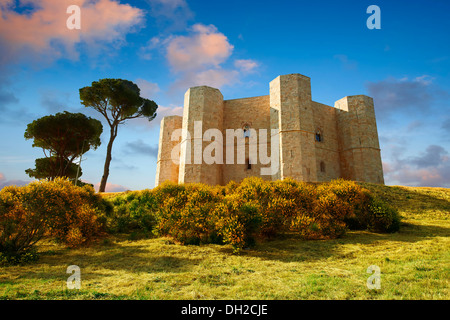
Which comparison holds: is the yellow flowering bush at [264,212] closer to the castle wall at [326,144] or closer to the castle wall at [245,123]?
the castle wall at [245,123]

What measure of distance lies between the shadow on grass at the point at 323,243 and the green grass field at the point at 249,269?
0.03 m

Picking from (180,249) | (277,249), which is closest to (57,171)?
(180,249)

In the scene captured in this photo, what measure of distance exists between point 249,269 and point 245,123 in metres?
15.9

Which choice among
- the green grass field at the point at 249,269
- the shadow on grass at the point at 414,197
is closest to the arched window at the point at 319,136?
the shadow on grass at the point at 414,197

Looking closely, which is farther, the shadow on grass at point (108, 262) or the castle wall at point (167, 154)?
the castle wall at point (167, 154)

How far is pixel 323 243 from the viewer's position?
7203 millimetres

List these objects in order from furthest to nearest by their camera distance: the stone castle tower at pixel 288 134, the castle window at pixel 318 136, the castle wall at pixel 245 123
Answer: the castle window at pixel 318 136
the castle wall at pixel 245 123
the stone castle tower at pixel 288 134

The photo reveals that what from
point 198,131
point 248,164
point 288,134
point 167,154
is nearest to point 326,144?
point 288,134

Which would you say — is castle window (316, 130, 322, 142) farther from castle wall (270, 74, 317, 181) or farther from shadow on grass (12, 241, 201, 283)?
shadow on grass (12, 241, 201, 283)

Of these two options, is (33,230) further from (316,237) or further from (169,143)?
(169,143)

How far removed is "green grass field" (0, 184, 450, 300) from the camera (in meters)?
3.78

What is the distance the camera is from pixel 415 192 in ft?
47.8

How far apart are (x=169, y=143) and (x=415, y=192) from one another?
19456 mm

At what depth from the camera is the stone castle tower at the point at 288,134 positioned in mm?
17406
